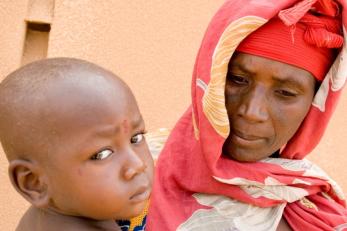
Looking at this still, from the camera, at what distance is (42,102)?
1338 mm

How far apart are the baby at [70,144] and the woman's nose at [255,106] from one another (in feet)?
1.87

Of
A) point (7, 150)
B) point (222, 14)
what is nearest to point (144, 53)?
point (222, 14)

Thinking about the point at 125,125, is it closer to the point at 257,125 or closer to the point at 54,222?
the point at 54,222

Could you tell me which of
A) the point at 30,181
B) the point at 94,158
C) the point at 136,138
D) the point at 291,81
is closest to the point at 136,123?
the point at 136,138

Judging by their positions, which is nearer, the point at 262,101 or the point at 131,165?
the point at 131,165

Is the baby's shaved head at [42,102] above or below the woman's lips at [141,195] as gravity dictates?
above

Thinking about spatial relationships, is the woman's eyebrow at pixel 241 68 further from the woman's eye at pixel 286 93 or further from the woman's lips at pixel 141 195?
the woman's lips at pixel 141 195

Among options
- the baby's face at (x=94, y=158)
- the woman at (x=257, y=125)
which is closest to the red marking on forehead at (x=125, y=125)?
the baby's face at (x=94, y=158)

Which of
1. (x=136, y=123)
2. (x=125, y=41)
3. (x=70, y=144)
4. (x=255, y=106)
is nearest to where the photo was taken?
(x=70, y=144)

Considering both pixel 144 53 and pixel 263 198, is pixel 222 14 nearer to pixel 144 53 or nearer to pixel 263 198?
pixel 263 198

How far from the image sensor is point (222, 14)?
2035 millimetres

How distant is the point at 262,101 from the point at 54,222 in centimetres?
82

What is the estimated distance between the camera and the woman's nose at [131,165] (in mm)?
1374

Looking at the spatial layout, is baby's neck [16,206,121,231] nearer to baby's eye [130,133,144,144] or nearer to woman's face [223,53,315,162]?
baby's eye [130,133,144,144]
